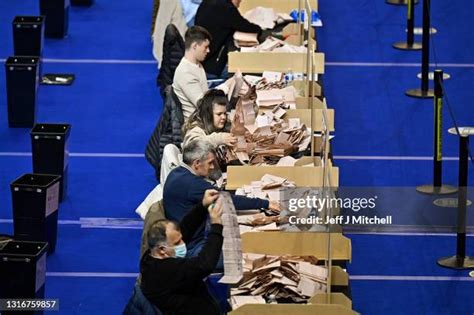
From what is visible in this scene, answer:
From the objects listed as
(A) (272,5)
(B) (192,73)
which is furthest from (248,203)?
(A) (272,5)

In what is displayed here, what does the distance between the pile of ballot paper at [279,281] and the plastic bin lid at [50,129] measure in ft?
12.4

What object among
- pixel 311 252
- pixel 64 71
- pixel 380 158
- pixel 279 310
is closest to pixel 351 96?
pixel 380 158

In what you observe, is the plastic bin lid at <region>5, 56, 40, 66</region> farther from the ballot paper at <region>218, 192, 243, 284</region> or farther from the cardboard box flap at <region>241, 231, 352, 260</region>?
the ballot paper at <region>218, 192, 243, 284</region>

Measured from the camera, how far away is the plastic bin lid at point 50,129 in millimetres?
12539

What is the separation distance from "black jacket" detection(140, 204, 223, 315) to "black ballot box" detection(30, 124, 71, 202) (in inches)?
166

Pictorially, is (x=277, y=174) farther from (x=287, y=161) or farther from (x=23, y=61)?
(x=23, y=61)

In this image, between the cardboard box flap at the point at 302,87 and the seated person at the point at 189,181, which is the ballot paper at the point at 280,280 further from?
the cardboard box flap at the point at 302,87

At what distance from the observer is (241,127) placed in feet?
37.7

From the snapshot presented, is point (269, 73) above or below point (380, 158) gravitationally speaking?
above

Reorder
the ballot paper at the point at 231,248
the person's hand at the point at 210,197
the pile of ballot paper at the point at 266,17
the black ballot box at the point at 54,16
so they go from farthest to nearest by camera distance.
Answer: the black ballot box at the point at 54,16
the pile of ballot paper at the point at 266,17
the person's hand at the point at 210,197
the ballot paper at the point at 231,248

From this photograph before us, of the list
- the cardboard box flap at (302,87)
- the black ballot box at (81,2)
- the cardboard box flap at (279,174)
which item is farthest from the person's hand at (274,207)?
the black ballot box at (81,2)

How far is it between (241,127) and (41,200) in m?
1.71

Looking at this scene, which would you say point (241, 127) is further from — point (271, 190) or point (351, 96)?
point (351, 96)

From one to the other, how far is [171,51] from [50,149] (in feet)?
6.34
